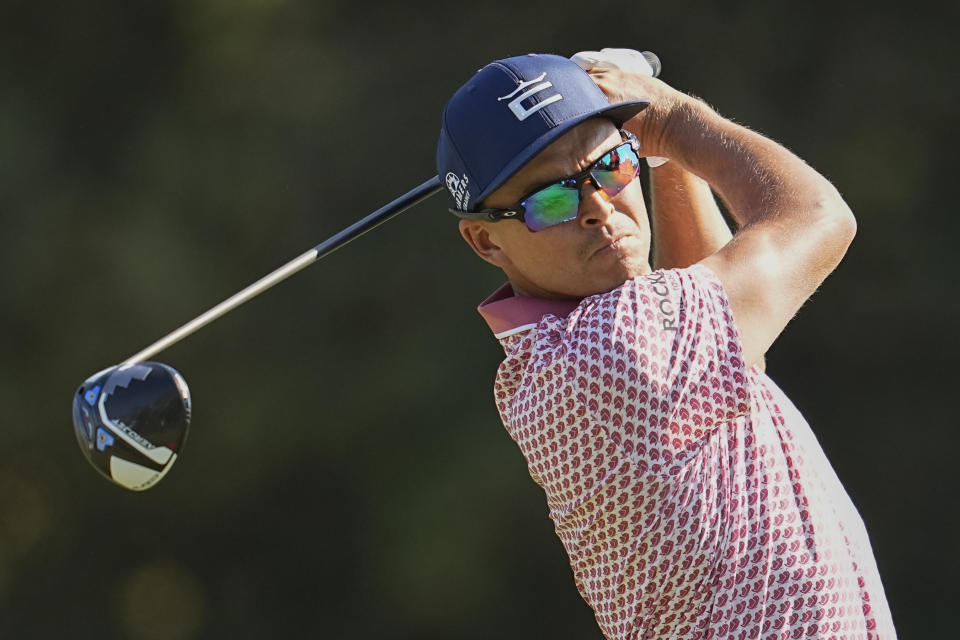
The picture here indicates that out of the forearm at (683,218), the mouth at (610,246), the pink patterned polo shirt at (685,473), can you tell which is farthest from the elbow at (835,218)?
the forearm at (683,218)

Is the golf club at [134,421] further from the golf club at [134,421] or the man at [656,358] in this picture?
the man at [656,358]

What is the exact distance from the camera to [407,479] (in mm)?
5328

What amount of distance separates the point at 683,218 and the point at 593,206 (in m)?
0.54

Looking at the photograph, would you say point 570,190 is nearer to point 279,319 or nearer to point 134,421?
point 134,421

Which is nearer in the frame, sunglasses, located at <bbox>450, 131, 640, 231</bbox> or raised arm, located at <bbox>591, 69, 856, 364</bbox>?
raised arm, located at <bbox>591, 69, 856, 364</bbox>

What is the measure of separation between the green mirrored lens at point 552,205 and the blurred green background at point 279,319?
10.4 feet

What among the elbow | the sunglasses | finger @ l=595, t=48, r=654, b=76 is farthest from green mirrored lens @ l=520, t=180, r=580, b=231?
finger @ l=595, t=48, r=654, b=76

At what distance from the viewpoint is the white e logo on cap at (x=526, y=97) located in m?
2.08

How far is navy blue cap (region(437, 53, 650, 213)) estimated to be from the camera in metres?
2.07

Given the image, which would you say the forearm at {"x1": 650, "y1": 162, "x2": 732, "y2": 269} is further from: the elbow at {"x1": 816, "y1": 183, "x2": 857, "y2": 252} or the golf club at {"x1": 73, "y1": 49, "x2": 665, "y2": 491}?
the golf club at {"x1": 73, "y1": 49, "x2": 665, "y2": 491}

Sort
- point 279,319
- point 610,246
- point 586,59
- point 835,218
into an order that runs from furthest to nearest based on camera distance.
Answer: point 279,319 < point 586,59 < point 610,246 < point 835,218

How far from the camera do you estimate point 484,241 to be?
2.30 m

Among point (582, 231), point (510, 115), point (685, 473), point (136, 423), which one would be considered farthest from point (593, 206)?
point (136, 423)

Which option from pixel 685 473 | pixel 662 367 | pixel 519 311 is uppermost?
pixel 519 311
